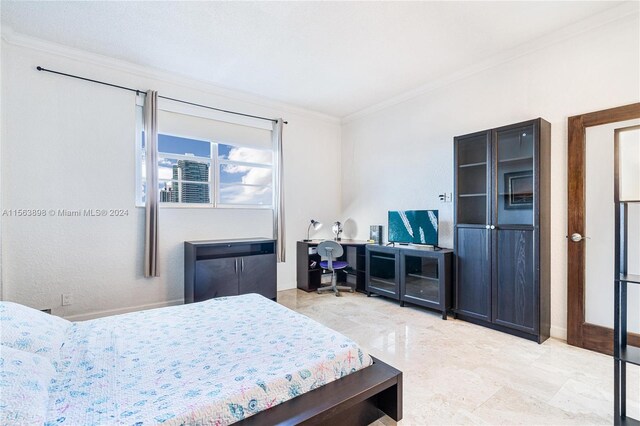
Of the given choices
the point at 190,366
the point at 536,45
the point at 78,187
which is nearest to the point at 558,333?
the point at 536,45

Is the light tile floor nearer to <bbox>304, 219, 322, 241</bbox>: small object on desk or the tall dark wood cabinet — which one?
the tall dark wood cabinet

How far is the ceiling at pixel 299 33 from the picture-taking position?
100 inches

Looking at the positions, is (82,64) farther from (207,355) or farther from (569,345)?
(569,345)

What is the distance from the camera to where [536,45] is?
3.01 m

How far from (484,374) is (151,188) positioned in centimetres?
365

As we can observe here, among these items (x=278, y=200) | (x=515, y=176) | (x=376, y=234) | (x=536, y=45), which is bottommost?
(x=376, y=234)

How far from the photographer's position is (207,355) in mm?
1519

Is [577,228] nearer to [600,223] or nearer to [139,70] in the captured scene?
[600,223]

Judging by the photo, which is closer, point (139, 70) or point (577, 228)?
point (577, 228)

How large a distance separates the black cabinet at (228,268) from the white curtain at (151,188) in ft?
1.25

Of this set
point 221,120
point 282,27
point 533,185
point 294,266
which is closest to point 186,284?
point 294,266

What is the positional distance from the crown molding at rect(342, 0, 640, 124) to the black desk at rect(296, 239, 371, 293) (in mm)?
2250

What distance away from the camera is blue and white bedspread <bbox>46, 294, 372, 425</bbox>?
1.12 metres

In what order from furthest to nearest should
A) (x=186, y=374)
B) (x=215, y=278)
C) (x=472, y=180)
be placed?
(x=215, y=278)
(x=472, y=180)
(x=186, y=374)
